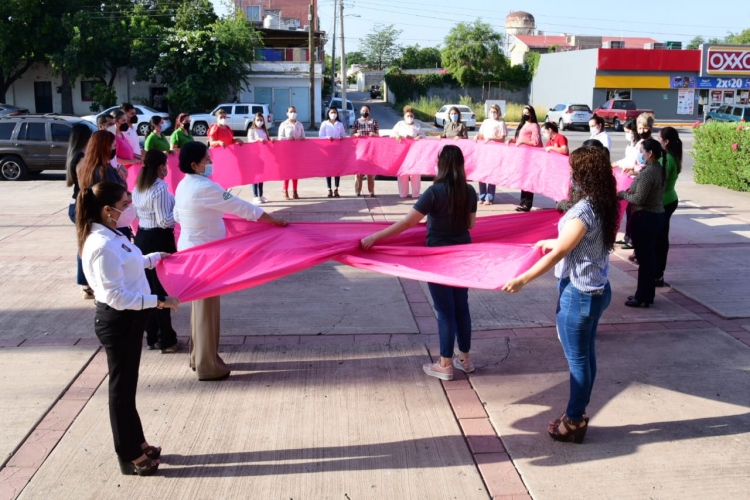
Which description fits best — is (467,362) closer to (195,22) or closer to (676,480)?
(676,480)

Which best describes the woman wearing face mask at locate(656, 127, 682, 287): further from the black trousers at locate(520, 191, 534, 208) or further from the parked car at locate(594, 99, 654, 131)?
the parked car at locate(594, 99, 654, 131)

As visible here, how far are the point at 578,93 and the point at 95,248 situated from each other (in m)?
54.0

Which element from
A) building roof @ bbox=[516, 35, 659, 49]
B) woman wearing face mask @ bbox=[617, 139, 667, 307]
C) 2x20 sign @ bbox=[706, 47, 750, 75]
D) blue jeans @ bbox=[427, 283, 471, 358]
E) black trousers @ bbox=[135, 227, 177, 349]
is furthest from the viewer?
building roof @ bbox=[516, 35, 659, 49]

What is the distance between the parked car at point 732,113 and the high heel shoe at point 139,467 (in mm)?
38136

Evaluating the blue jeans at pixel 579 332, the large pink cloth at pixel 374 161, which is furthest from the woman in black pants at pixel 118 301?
the large pink cloth at pixel 374 161

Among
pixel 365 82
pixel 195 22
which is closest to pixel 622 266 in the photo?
Answer: pixel 195 22

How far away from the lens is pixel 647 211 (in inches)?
298

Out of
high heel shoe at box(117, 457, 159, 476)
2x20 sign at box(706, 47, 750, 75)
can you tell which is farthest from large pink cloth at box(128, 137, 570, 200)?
→ 2x20 sign at box(706, 47, 750, 75)

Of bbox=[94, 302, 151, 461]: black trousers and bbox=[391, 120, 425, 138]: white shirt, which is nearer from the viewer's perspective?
bbox=[94, 302, 151, 461]: black trousers

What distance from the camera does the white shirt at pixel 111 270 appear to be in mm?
4195

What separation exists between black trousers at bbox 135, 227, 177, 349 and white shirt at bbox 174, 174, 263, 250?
0.60 m

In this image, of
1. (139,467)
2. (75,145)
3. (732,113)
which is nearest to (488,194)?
(75,145)

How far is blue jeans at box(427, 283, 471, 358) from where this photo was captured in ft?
18.8

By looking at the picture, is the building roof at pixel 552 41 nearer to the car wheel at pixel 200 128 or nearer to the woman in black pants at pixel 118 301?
the car wheel at pixel 200 128
